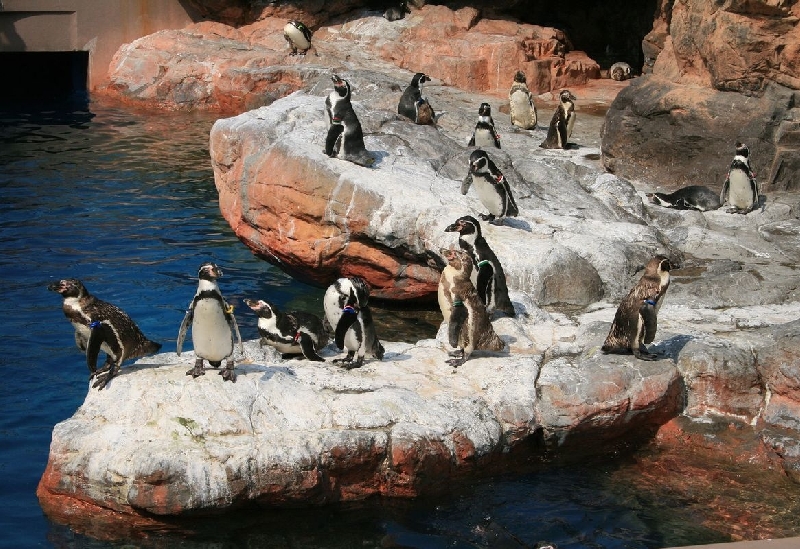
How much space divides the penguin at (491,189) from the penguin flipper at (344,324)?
3.27 metres

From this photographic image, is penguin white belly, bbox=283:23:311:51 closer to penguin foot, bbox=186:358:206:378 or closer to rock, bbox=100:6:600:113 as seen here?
rock, bbox=100:6:600:113

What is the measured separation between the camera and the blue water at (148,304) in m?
6.50

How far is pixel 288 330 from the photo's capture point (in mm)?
7703

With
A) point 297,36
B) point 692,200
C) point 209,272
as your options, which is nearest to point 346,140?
point 692,200

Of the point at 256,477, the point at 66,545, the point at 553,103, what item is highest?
the point at 553,103

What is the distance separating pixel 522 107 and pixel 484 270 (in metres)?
8.04

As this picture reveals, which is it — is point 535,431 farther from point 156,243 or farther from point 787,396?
point 156,243

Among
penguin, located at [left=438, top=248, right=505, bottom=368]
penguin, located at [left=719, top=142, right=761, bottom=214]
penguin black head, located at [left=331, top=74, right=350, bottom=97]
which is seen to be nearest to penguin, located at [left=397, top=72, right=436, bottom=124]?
penguin black head, located at [left=331, top=74, right=350, bottom=97]

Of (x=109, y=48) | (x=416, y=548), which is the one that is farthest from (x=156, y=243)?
(x=109, y=48)

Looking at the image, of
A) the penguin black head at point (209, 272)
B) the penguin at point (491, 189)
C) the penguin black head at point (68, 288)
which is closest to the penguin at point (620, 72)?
the penguin at point (491, 189)

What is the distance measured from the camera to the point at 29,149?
719 inches

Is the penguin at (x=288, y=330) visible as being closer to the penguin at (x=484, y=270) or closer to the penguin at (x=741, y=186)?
the penguin at (x=484, y=270)

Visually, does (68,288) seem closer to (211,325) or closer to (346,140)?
(211,325)

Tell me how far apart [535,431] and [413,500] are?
1055mm
